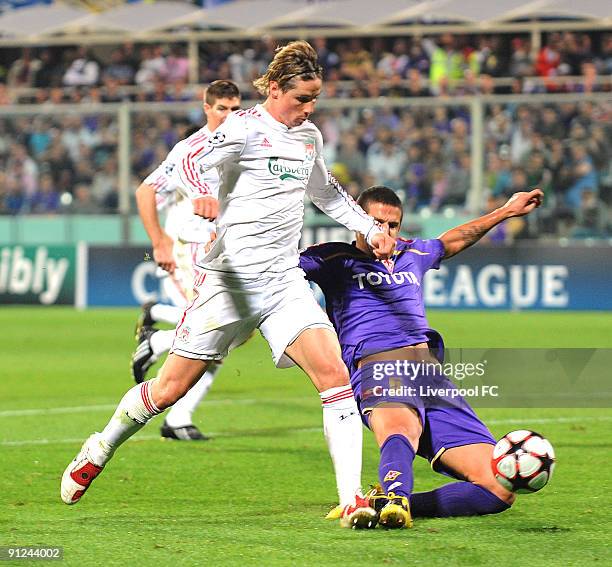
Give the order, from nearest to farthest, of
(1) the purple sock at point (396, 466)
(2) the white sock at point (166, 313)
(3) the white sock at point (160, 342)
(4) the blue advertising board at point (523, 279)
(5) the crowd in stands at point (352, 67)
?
(1) the purple sock at point (396, 466)
(3) the white sock at point (160, 342)
(2) the white sock at point (166, 313)
(4) the blue advertising board at point (523, 279)
(5) the crowd in stands at point (352, 67)

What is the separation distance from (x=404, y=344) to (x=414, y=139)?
1429cm

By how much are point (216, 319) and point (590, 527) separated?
1943 millimetres

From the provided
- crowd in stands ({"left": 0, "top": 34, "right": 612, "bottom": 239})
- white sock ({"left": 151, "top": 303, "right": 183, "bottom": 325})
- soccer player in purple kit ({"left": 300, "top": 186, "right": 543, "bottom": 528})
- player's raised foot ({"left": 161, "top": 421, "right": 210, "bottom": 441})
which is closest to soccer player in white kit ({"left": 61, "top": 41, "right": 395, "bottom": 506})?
soccer player in purple kit ({"left": 300, "top": 186, "right": 543, "bottom": 528})

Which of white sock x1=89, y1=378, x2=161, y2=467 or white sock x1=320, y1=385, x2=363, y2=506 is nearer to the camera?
white sock x1=320, y1=385, x2=363, y2=506

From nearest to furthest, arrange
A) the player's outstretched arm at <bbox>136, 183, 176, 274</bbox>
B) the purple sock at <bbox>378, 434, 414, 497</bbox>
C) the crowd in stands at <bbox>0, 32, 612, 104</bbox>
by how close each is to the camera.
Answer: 1. the purple sock at <bbox>378, 434, 414, 497</bbox>
2. the player's outstretched arm at <bbox>136, 183, 176, 274</bbox>
3. the crowd in stands at <bbox>0, 32, 612, 104</bbox>

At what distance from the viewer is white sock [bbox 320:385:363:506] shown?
20.2 ft

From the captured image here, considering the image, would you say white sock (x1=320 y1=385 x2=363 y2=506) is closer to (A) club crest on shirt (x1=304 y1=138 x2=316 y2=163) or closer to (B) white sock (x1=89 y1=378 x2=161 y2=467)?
(B) white sock (x1=89 y1=378 x2=161 y2=467)

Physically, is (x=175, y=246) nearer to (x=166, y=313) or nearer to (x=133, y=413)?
(x=166, y=313)

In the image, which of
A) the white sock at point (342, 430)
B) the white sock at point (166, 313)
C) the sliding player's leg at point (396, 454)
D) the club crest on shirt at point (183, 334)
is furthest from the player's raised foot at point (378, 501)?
the white sock at point (166, 313)

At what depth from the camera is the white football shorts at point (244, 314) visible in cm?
641

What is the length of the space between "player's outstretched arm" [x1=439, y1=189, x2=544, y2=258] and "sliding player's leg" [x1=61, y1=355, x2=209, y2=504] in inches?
58.1

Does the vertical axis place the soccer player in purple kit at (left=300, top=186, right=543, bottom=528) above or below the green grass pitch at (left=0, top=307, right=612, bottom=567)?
above

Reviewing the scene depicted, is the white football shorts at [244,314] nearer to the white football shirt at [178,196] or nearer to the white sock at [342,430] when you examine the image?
the white sock at [342,430]

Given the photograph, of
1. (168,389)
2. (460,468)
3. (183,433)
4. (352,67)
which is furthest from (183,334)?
(352,67)
